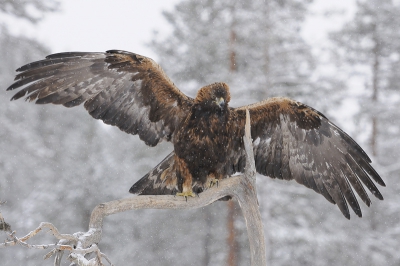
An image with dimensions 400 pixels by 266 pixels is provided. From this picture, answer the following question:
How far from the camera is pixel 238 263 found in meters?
13.9

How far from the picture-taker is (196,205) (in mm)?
3748

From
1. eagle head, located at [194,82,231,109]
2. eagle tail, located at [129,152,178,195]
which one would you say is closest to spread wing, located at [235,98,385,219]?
eagle head, located at [194,82,231,109]

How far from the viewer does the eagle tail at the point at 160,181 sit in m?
4.52

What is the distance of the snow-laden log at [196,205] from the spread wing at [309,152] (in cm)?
89

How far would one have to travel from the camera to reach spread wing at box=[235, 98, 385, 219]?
14.9ft

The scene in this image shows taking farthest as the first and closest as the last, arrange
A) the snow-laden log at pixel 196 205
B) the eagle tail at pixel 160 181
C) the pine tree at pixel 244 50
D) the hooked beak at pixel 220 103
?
the pine tree at pixel 244 50, the eagle tail at pixel 160 181, the hooked beak at pixel 220 103, the snow-laden log at pixel 196 205

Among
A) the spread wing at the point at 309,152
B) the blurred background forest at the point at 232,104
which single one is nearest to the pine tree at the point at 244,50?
the blurred background forest at the point at 232,104

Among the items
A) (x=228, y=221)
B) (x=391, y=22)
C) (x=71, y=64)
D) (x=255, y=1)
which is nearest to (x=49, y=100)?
(x=71, y=64)

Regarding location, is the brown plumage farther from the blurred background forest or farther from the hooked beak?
the blurred background forest

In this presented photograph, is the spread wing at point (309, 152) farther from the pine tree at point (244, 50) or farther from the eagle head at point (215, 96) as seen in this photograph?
the pine tree at point (244, 50)

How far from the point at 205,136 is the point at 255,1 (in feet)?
25.9

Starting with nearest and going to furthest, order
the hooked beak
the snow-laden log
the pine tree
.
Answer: the snow-laden log < the hooked beak < the pine tree

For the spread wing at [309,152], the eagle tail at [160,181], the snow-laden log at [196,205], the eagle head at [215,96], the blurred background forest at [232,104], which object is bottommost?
the snow-laden log at [196,205]

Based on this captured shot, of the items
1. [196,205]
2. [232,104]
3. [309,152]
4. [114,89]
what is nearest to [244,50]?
[232,104]
